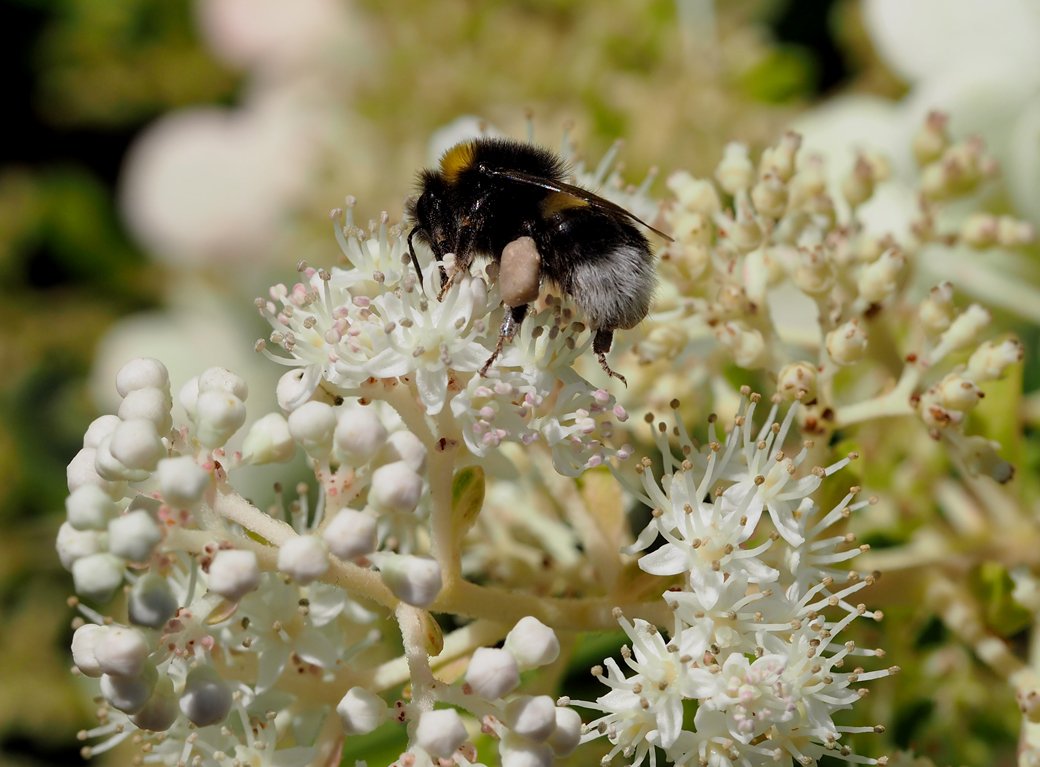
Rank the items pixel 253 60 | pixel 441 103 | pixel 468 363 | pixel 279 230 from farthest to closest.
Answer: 1. pixel 253 60
2. pixel 279 230
3. pixel 441 103
4. pixel 468 363

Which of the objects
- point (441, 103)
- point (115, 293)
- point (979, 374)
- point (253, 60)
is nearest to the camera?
point (979, 374)

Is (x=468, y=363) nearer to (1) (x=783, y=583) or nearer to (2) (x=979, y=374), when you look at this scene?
(1) (x=783, y=583)

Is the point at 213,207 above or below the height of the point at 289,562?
above

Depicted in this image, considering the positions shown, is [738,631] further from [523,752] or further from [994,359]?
[994,359]

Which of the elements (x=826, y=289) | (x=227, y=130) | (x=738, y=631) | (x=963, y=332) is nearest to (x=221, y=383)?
(x=738, y=631)

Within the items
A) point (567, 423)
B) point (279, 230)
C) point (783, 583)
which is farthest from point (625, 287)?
point (279, 230)

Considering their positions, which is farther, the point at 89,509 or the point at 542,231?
the point at 542,231

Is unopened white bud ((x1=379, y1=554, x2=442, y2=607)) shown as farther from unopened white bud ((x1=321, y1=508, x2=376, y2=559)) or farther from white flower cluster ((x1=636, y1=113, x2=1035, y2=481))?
white flower cluster ((x1=636, y1=113, x2=1035, y2=481))
